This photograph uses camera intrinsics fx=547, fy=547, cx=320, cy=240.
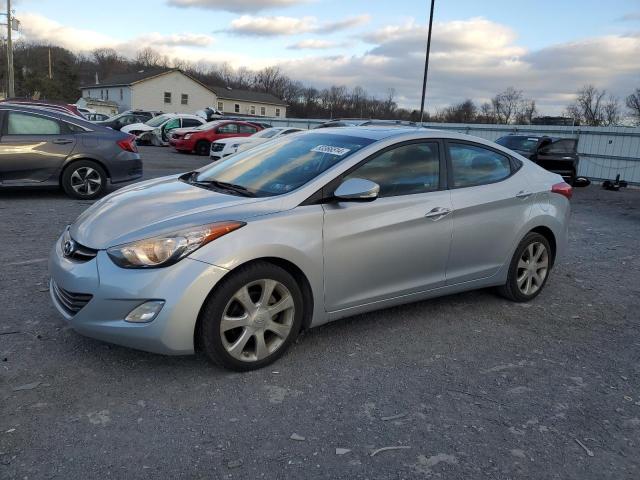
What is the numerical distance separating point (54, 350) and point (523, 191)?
3906 millimetres

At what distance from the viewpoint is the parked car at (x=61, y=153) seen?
8492 mm

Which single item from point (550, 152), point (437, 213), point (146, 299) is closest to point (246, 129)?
point (550, 152)

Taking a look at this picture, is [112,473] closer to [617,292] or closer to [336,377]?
[336,377]

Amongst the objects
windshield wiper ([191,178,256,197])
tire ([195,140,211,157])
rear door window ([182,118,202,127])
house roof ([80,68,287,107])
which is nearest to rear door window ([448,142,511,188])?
windshield wiper ([191,178,256,197])

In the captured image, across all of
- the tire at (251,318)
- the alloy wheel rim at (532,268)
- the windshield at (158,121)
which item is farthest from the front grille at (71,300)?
the windshield at (158,121)

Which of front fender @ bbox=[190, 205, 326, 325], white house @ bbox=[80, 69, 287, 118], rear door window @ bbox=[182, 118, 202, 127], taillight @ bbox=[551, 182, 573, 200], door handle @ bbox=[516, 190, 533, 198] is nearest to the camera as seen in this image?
front fender @ bbox=[190, 205, 326, 325]

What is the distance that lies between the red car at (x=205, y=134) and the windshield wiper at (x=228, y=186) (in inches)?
713

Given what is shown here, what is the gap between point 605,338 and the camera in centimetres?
435

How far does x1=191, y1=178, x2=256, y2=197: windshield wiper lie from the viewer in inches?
149

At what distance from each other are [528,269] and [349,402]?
2619mm

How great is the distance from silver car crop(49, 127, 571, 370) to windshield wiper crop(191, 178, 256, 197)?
2 cm

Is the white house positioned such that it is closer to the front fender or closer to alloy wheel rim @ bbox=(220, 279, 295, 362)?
the front fender

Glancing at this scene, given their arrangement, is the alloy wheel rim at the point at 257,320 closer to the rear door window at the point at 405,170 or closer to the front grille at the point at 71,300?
the front grille at the point at 71,300

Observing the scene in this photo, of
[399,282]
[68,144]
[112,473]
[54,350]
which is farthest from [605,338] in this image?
[68,144]
